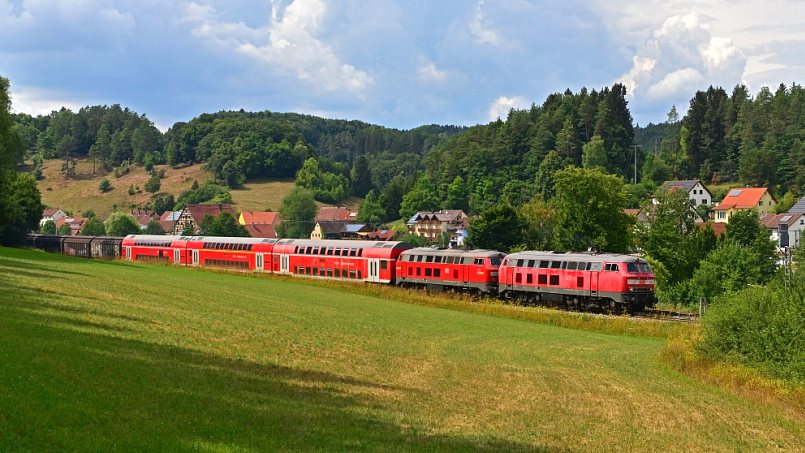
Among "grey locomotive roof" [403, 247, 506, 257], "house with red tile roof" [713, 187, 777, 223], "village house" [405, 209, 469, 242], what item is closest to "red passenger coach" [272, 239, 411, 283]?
"grey locomotive roof" [403, 247, 506, 257]

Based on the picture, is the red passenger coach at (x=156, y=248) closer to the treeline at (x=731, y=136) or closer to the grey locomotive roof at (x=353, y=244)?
the grey locomotive roof at (x=353, y=244)

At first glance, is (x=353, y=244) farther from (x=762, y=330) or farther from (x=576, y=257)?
(x=762, y=330)

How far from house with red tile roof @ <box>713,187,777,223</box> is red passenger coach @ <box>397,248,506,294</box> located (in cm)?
10758

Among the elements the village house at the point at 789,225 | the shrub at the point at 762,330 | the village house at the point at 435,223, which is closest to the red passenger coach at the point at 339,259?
the shrub at the point at 762,330

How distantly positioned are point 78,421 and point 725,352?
27614 mm

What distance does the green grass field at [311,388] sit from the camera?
15.9 metres

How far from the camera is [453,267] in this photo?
62812 millimetres

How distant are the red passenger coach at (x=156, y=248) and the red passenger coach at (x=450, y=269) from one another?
118ft

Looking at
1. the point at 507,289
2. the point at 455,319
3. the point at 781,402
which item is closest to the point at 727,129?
the point at 507,289

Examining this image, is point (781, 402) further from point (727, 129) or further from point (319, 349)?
point (727, 129)

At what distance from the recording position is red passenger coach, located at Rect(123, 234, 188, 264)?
9169 cm

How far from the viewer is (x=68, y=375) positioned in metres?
17.8

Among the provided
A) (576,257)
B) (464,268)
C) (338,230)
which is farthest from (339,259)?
(338,230)

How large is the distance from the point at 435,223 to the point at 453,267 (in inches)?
4924
